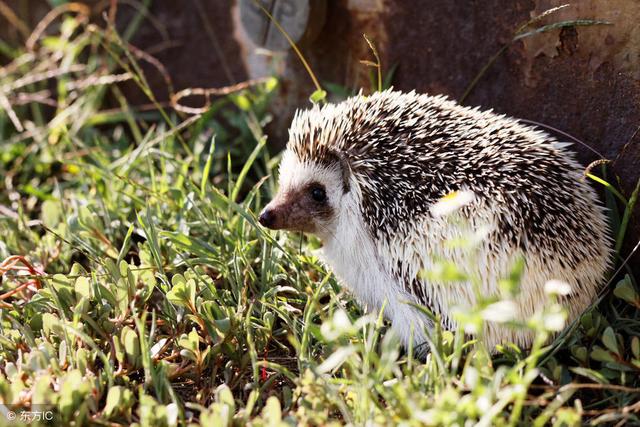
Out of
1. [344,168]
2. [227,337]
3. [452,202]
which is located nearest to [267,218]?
[344,168]

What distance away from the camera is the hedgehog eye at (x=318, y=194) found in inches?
115

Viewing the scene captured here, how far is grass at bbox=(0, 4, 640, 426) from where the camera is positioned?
2.16m

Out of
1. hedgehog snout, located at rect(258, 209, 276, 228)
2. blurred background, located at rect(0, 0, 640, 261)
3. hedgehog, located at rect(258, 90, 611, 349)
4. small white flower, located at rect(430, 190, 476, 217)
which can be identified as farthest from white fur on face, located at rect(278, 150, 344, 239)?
blurred background, located at rect(0, 0, 640, 261)

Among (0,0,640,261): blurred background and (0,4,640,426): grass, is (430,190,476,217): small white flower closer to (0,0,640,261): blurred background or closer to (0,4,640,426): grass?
(0,4,640,426): grass

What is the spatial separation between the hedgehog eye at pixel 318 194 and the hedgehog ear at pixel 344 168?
0.31 feet

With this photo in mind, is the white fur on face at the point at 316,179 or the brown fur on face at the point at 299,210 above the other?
the white fur on face at the point at 316,179

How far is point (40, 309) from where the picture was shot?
2877mm

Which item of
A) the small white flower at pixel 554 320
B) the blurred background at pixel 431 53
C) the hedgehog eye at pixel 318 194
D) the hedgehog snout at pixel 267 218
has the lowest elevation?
the small white flower at pixel 554 320

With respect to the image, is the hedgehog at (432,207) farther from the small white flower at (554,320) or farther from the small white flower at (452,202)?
the small white flower at (554,320)

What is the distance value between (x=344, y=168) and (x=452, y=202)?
0.75 meters

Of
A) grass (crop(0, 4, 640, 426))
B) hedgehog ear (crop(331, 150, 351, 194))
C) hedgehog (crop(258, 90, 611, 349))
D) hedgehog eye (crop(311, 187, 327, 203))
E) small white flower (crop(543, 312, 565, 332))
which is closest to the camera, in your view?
small white flower (crop(543, 312, 565, 332))

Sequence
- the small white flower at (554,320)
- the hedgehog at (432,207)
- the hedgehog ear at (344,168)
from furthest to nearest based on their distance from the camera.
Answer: the hedgehog ear at (344,168)
the hedgehog at (432,207)
the small white flower at (554,320)

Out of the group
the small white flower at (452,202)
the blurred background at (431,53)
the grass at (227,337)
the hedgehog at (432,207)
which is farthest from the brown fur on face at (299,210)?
the blurred background at (431,53)

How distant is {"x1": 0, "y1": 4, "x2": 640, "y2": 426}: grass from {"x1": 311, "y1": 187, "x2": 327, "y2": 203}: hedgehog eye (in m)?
0.25
